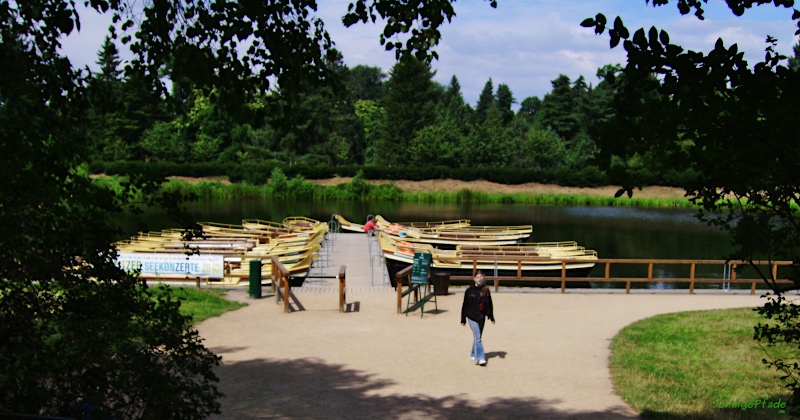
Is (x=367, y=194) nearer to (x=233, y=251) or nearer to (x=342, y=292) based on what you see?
(x=233, y=251)

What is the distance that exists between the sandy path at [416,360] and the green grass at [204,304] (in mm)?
320

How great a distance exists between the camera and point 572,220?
184ft

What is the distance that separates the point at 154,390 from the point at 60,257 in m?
1.21

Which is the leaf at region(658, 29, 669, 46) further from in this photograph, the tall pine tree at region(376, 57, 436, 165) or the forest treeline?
the tall pine tree at region(376, 57, 436, 165)

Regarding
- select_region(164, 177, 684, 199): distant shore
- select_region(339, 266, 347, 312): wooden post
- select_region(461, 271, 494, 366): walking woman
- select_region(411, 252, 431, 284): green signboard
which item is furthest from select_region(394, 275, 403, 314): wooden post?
select_region(164, 177, 684, 199): distant shore

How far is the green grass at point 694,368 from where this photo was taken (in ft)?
30.3

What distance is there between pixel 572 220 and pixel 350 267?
3509cm

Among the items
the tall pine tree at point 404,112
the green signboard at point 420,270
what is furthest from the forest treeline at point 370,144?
the green signboard at point 420,270

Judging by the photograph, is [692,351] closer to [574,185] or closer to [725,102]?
[725,102]

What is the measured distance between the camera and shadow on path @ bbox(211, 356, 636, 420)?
8891mm

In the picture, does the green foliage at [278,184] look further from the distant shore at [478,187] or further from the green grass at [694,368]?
the green grass at [694,368]

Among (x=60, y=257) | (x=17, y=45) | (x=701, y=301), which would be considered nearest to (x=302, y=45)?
(x=17, y=45)

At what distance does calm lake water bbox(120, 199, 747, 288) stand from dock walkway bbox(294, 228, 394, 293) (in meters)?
7.93

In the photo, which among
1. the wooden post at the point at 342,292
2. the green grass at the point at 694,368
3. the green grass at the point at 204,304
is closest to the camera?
the green grass at the point at 694,368
